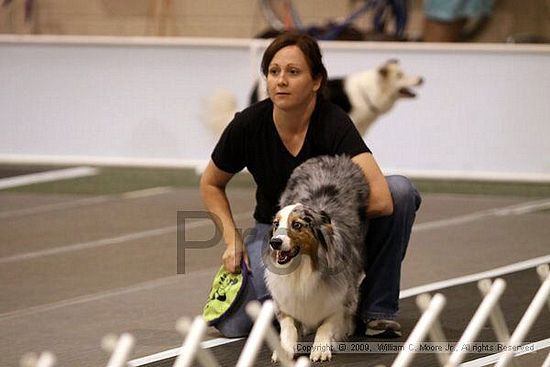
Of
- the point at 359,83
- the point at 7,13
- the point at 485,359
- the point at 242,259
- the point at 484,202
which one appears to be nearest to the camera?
the point at 485,359

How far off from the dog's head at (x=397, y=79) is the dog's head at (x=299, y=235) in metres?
3.95

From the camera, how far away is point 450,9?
9422mm

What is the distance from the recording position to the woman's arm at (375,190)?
146 inches

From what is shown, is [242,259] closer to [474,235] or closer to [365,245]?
[365,245]

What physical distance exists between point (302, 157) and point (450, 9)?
5.90 metres

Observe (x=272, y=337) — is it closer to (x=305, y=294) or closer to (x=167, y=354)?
(x=305, y=294)

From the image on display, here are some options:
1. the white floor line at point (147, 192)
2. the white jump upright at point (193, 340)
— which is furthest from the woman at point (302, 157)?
the white floor line at point (147, 192)

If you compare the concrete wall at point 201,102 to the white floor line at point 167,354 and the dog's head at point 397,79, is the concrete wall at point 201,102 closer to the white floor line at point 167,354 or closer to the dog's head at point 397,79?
the dog's head at point 397,79

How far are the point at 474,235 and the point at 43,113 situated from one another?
3.61 meters

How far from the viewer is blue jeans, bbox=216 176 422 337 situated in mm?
3801

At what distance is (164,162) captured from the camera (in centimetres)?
798

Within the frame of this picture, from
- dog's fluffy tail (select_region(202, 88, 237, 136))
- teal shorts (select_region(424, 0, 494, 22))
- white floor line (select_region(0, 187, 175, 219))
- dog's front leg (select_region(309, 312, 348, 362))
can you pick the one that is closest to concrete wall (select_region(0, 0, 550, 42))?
teal shorts (select_region(424, 0, 494, 22))

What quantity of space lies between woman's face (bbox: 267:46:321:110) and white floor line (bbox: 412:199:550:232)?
2.45 metres

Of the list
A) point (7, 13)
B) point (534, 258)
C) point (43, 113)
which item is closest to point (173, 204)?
point (43, 113)
